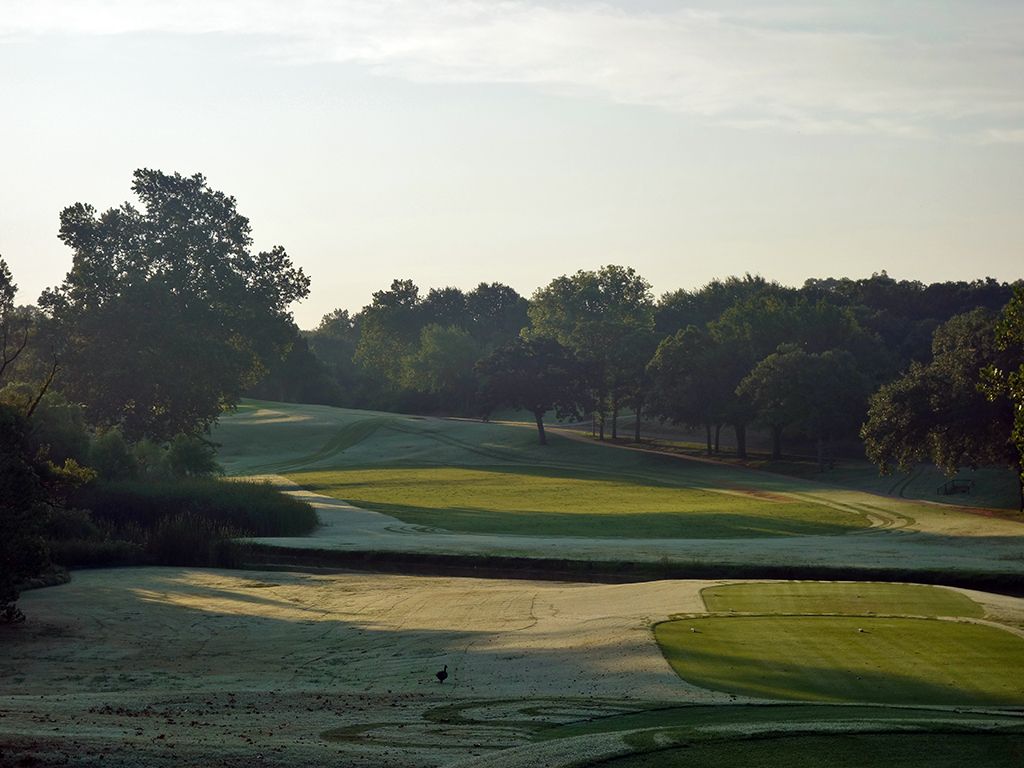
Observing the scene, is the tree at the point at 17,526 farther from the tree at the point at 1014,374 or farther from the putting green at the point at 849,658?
the tree at the point at 1014,374

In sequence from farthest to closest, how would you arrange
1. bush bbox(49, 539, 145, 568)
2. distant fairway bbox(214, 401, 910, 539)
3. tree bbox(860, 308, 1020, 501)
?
tree bbox(860, 308, 1020, 501)
distant fairway bbox(214, 401, 910, 539)
bush bbox(49, 539, 145, 568)

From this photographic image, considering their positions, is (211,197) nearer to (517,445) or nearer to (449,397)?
(517,445)

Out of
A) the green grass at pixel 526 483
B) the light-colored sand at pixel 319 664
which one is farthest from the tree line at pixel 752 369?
the light-colored sand at pixel 319 664

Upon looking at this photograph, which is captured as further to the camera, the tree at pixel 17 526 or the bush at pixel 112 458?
the bush at pixel 112 458

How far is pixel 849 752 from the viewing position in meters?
14.1

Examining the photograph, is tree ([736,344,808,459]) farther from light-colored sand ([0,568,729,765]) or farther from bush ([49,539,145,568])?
bush ([49,539,145,568])

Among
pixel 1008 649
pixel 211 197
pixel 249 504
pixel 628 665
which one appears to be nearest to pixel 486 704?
pixel 628 665

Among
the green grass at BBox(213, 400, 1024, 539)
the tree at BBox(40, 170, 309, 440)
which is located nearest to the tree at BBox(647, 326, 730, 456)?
the green grass at BBox(213, 400, 1024, 539)

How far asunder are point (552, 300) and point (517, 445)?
62.9 metres

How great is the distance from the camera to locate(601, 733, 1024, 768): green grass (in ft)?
44.8

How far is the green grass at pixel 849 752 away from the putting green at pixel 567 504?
3488 centimetres

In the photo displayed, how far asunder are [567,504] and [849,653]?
4162 centimetres

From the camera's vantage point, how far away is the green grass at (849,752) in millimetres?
13664

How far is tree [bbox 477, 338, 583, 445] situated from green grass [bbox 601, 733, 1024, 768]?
8493 cm
